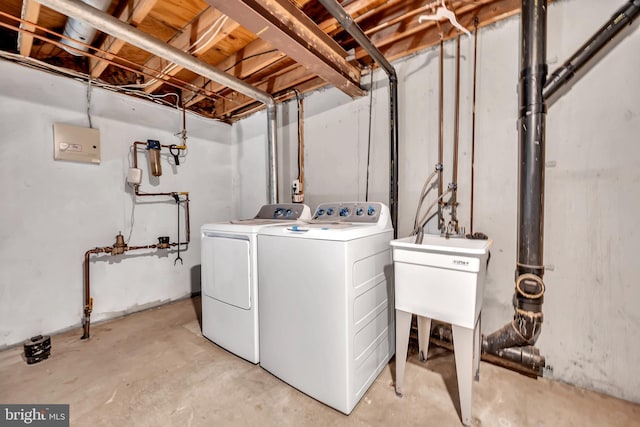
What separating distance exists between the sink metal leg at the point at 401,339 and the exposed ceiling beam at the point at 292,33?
5.78 feet

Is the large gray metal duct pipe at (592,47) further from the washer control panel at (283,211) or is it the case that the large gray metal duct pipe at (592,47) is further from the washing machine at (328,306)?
the washer control panel at (283,211)

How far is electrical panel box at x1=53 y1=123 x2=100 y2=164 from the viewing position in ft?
7.40

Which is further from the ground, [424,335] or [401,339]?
[401,339]

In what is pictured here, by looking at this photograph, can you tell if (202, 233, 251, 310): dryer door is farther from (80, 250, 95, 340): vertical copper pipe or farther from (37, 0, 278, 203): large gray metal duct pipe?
(37, 0, 278, 203): large gray metal duct pipe

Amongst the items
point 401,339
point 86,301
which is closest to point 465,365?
point 401,339

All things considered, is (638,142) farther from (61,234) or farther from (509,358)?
(61,234)

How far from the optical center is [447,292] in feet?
4.34

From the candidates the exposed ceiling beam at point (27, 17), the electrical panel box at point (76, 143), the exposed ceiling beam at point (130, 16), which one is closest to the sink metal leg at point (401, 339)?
the exposed ceiling beam at point (130, 16)

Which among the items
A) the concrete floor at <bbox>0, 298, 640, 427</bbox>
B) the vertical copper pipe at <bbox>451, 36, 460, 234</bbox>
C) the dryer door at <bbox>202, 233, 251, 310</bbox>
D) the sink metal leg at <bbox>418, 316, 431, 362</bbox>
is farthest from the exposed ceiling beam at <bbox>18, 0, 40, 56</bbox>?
the sink metal leg at <bbox>418, 316, 431, 362</bbox>

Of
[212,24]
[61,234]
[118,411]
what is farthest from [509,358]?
[61,234]

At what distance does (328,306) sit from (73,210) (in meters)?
2.57

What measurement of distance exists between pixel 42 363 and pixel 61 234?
1047mm

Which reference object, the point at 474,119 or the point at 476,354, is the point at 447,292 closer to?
the point at 476,354

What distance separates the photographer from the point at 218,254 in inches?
78.1
